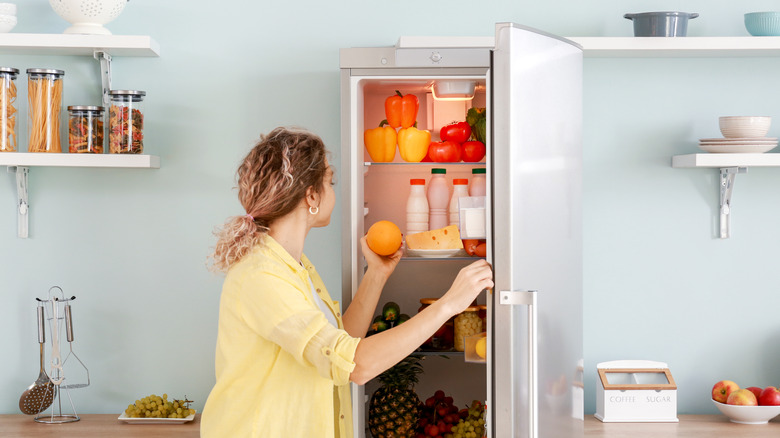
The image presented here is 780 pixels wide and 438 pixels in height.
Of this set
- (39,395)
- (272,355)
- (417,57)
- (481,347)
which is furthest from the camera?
(39,395)

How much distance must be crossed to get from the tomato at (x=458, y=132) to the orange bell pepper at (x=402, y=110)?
116 millimetres

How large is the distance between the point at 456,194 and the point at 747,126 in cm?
96

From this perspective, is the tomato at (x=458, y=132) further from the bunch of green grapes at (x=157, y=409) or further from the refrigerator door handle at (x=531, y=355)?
the bunch of green grapes at (x=157, y=409)

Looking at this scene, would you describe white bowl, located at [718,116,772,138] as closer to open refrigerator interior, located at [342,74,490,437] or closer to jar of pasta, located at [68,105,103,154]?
open refrigerator interior, located at [342,74,490,437]

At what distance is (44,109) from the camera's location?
230 centimetres

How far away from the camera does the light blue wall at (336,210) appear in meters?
2.49

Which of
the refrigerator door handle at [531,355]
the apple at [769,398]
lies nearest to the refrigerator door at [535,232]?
the refrigerator door handle at [531,355]

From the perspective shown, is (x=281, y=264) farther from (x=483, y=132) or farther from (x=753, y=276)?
(x=753, y=276)

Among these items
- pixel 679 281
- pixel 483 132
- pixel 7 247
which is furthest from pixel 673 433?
pixel 7 247

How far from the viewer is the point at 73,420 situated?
235 cm

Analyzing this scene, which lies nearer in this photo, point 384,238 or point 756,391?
point 384,238

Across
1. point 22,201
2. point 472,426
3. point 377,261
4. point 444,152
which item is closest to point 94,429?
point 22,201

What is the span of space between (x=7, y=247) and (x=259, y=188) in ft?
4.29

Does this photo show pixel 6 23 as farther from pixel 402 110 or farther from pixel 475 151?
pixel 475 151
